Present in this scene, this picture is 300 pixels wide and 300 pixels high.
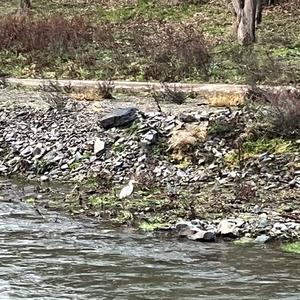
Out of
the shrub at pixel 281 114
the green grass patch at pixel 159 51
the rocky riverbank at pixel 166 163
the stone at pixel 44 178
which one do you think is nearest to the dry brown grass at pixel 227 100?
the rocky riverbank at pixel 166 163

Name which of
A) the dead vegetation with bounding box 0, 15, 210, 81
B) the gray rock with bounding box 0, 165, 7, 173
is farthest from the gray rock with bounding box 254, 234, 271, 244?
the dead vegetation with bounding box 0, 15, 210, 81

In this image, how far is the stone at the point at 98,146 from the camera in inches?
555

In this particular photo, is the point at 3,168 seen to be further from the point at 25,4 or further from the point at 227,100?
the point at 25,4

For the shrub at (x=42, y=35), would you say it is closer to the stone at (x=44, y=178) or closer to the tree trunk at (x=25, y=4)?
the tree trunk at (x=25, y=4)

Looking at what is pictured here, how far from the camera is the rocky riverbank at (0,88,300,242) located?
10.3 meters

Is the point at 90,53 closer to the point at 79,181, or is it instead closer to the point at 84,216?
the point at 79,181

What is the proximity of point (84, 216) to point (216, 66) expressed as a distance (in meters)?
11.4

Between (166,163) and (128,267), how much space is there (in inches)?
203

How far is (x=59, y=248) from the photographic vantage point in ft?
29.6

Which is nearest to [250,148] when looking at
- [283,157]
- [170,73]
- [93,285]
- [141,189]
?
[283,157]

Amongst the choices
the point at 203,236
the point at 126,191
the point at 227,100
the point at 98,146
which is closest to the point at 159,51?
the point at 227,100

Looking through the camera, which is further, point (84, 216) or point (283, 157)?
point (283, 157)

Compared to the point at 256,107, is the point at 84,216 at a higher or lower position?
lower

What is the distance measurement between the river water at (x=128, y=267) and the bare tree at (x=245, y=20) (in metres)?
16.3
